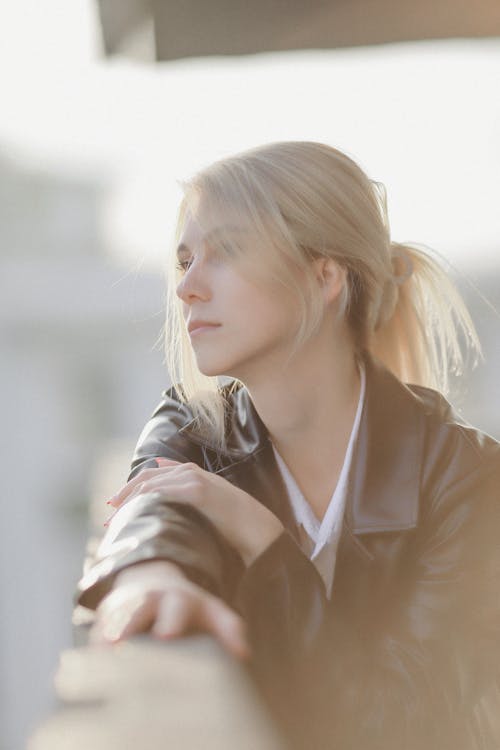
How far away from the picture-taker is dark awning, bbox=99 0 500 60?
0.72 meters

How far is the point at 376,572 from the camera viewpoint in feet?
2.15

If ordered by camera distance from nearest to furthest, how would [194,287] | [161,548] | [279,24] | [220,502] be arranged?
[161,548] < [220,502] < [194,287] < [279,24]

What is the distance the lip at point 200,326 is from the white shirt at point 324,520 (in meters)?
0.15

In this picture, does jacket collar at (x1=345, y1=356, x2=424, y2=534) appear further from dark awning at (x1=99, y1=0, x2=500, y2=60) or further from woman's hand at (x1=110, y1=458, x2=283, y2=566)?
dark awning at (x1=99, y1=0, x2=500, y2=60)

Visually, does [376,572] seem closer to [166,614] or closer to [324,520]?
[324,520]

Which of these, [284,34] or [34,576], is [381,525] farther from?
[34,576]

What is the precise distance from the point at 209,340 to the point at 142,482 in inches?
6.3

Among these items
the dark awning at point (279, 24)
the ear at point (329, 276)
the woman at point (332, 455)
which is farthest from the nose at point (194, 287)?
the dark awning at point (279, 24)

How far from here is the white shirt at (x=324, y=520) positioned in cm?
68

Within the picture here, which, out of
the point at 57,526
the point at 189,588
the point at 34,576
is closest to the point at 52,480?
the point at 57,526

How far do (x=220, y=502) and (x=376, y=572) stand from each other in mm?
203

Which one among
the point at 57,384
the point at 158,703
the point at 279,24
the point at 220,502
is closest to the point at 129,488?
the point at 220,502

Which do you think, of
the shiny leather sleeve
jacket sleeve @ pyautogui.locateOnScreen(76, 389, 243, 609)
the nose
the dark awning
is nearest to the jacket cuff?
jacket sleeve @ pyautogui.locateOnScreen(76, 389, 243, 609)

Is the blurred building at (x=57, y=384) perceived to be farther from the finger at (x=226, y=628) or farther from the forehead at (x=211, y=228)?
the finger at (x=226, y=628)
